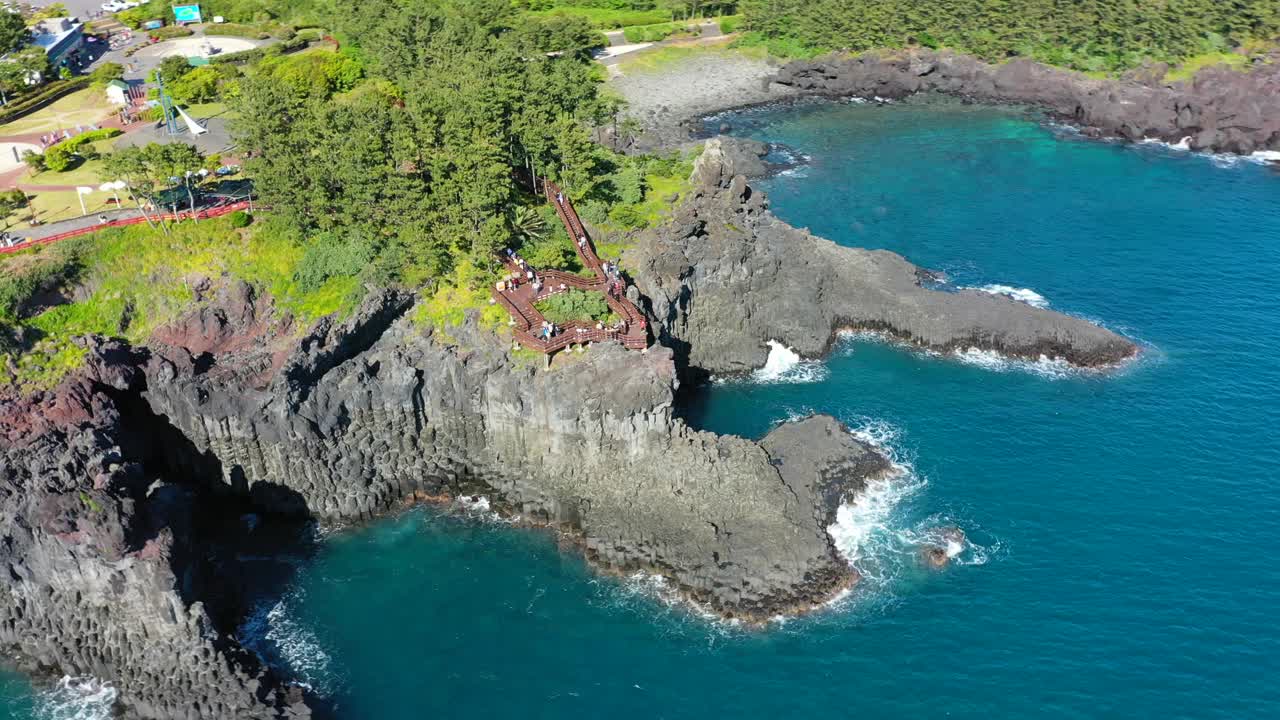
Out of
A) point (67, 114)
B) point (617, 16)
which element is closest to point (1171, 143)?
point (617, 16)

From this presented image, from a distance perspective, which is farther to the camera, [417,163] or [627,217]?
[627,217]

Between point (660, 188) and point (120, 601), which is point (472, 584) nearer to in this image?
point (120, 601)

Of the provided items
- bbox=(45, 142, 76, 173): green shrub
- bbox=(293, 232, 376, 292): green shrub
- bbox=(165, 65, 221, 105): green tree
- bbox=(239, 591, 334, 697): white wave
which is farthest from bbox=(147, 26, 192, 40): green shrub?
bbox=(239, 591, 334, 697): white wave

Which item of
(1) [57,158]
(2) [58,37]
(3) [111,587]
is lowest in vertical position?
(3) [111,587]

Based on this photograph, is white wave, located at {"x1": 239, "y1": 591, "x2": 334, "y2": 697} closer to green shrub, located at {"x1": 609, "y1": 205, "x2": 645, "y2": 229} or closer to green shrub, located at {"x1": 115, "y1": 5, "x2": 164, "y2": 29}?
green shrub, located at {"x1": 609, "y1": 205, "x2": 645, "y2": 229}

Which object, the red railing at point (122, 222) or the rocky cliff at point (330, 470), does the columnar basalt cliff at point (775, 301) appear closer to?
the rocky cliff at point (330, 470)

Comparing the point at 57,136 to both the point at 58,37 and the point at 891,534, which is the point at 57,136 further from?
the point at 891,534
